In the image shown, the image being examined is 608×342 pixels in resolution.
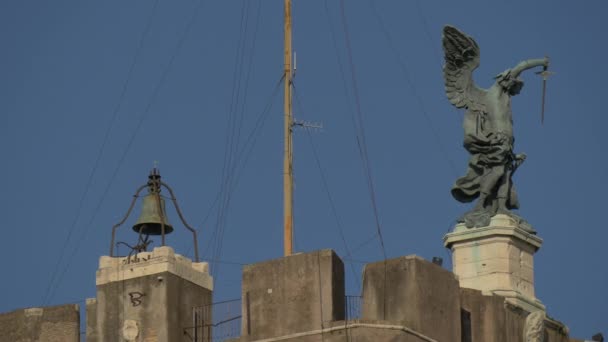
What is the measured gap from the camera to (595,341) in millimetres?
66750

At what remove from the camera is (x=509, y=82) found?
67375mm

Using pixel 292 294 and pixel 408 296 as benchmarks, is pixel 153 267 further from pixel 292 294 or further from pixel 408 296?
pixel 408 296

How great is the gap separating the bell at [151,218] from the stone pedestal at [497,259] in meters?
7.30

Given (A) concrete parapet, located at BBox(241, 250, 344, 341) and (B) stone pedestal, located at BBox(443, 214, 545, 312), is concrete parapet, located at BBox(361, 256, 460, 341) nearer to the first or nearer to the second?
(A) concrete parapet, located at BBox(241, 250, 344, 341)

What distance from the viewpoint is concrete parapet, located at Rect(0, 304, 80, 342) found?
6531 cm

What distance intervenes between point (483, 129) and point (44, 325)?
12.4m

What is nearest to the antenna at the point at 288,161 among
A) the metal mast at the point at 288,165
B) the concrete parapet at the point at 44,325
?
the metal mast at the point at 288,165

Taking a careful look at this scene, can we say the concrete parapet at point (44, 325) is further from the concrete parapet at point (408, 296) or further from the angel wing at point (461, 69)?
the angel wing at point (461, 69)

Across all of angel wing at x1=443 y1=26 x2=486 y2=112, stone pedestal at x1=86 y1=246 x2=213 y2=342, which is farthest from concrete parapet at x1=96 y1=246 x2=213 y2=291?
angel wing at x1=443 y1=26 x2=486 y2=112

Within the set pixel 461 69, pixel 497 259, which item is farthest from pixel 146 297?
pixel 461 69

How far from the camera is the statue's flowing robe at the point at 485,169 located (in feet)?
218

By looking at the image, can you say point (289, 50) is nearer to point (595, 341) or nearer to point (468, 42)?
point (468, 42)

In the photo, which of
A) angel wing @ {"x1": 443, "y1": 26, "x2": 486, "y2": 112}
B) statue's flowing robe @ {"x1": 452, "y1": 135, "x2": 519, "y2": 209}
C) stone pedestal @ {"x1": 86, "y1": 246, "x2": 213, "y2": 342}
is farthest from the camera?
angel wing @ {"x1": 443, "y1": 26, "x2": 486, "y2": 112}

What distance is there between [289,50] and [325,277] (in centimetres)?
784
